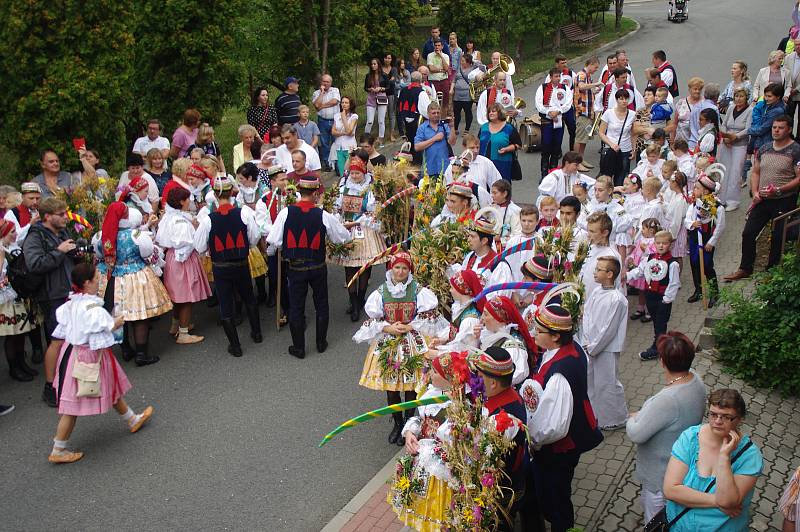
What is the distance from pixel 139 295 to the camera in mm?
9352

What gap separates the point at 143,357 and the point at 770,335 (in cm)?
690

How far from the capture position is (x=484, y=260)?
7.89 meters

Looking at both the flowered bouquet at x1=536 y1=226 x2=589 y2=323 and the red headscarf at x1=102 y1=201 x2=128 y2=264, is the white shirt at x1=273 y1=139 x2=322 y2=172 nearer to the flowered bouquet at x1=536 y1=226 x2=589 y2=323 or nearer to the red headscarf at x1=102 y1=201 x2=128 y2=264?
the red headscarf at x1=102 y1=201 x2=128 y2=264

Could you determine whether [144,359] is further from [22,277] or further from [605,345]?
[605,345]

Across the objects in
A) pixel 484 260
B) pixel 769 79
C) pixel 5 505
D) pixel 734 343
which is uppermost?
pixel 769 79

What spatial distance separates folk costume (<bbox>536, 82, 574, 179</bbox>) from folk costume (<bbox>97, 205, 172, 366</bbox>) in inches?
315

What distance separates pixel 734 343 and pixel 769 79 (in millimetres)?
7083

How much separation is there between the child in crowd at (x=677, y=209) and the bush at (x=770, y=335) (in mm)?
1542

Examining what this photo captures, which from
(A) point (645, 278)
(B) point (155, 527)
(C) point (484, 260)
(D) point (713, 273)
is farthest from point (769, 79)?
(B) point (155, 527)

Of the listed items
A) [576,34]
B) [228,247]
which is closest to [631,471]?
[228,247]

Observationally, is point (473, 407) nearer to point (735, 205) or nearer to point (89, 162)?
point (89, 162)

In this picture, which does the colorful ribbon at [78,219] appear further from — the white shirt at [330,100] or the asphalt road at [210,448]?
the white shirt at [330,100]

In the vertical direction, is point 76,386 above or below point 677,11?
below

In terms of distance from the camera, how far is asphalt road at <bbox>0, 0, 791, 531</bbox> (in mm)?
6789
